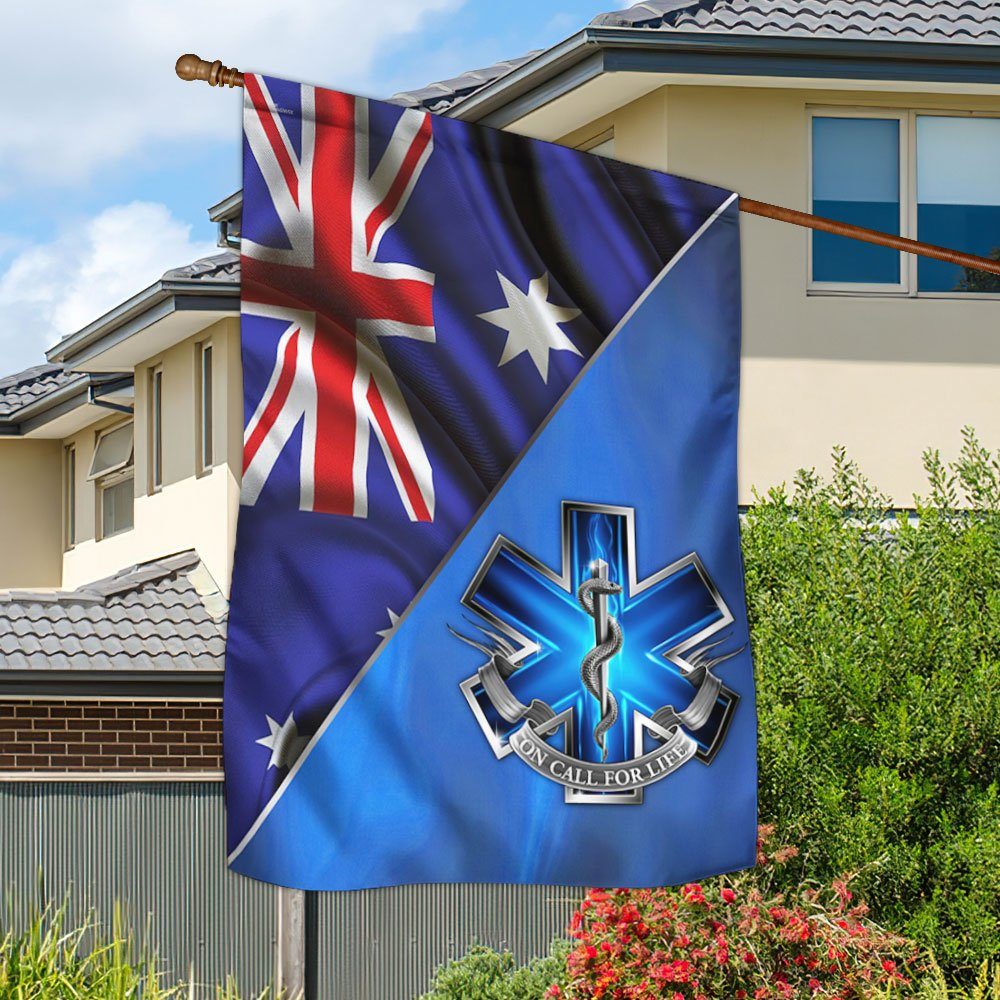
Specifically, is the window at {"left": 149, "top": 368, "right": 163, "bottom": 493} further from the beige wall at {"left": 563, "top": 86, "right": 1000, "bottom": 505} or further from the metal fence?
the beige wall at {"left": 563, "top": 86, "right": 1000, "bottom": 505}

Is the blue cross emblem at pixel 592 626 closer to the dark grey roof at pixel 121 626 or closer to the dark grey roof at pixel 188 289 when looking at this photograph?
the dark grey roof at pixel 121 626

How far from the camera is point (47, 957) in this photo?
37.9ft

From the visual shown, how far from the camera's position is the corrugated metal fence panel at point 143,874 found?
574 inches

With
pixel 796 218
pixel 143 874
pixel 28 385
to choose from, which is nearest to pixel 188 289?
pixel 143 874

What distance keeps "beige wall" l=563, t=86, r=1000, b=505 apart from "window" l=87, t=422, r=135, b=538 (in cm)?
1214

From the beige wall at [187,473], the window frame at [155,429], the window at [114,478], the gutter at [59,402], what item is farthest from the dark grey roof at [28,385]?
the window frame at [155,429]

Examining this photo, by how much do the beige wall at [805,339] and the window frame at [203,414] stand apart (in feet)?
22.9

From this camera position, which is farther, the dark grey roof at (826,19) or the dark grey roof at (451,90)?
the dark grey roof at (451,90)

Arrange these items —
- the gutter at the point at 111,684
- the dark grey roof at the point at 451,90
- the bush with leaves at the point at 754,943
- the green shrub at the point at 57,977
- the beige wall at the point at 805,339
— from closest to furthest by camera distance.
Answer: the bush with leaves at the point at 754,943 < the green shrub at the point at 57,977 < the beige wall at the point at 805,339 < the gutter at the point at 111,684 < the dark grey roof at the point at 451,90

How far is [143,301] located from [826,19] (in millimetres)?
8229

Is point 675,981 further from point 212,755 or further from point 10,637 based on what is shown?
point 10,637

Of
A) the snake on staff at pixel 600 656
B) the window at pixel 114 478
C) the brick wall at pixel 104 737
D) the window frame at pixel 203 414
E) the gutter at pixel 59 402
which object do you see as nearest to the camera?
the snake on staff at pixel 600 656

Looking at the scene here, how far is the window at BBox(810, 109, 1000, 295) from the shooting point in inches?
587

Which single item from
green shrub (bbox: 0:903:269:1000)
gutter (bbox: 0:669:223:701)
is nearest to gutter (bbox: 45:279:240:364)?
gutter (bbox: 0:669:223:701)
